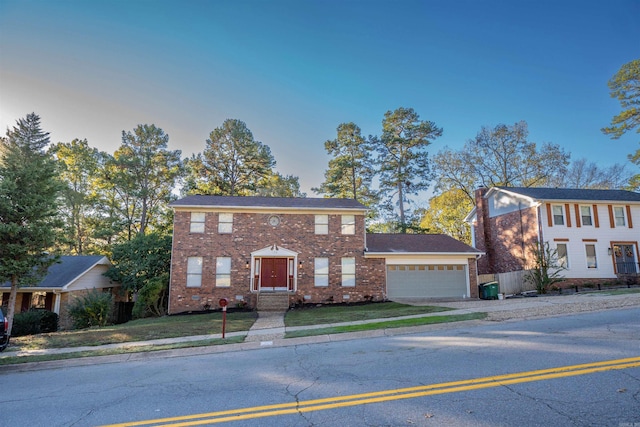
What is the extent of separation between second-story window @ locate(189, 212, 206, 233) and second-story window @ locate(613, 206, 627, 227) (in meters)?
25.1

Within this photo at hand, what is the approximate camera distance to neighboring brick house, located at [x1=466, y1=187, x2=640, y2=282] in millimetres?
21359

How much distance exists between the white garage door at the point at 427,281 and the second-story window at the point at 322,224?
4277mm

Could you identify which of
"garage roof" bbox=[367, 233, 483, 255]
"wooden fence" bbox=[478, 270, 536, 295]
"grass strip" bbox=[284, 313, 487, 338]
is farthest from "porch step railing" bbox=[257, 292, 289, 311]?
"wooden fence" bbox=[478, 270, 536, 295]

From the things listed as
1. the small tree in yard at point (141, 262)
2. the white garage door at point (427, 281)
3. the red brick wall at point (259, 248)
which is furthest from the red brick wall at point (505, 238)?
the small tree in yard at point (141, 262)

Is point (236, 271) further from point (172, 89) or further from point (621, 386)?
point (621, 386)

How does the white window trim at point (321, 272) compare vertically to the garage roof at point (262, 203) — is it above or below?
below

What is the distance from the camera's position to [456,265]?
69.3 ft

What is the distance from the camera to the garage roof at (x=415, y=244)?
20.9 m

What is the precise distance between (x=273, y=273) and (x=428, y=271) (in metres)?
9.04

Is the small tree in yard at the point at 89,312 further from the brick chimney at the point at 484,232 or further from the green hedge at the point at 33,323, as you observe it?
the brick chimney at the point at 484,232

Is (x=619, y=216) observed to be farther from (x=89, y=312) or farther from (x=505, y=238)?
(x=89, y=312)

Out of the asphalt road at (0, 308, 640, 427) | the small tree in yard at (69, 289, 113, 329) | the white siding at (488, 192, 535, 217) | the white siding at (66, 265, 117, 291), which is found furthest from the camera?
the white siding at (488, 192, 535, 217)

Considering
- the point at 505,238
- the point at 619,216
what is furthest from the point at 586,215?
the point at 505,238

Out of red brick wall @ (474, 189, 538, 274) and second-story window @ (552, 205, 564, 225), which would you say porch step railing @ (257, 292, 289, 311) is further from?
second-story window @ (552, 205, 564, 225)
